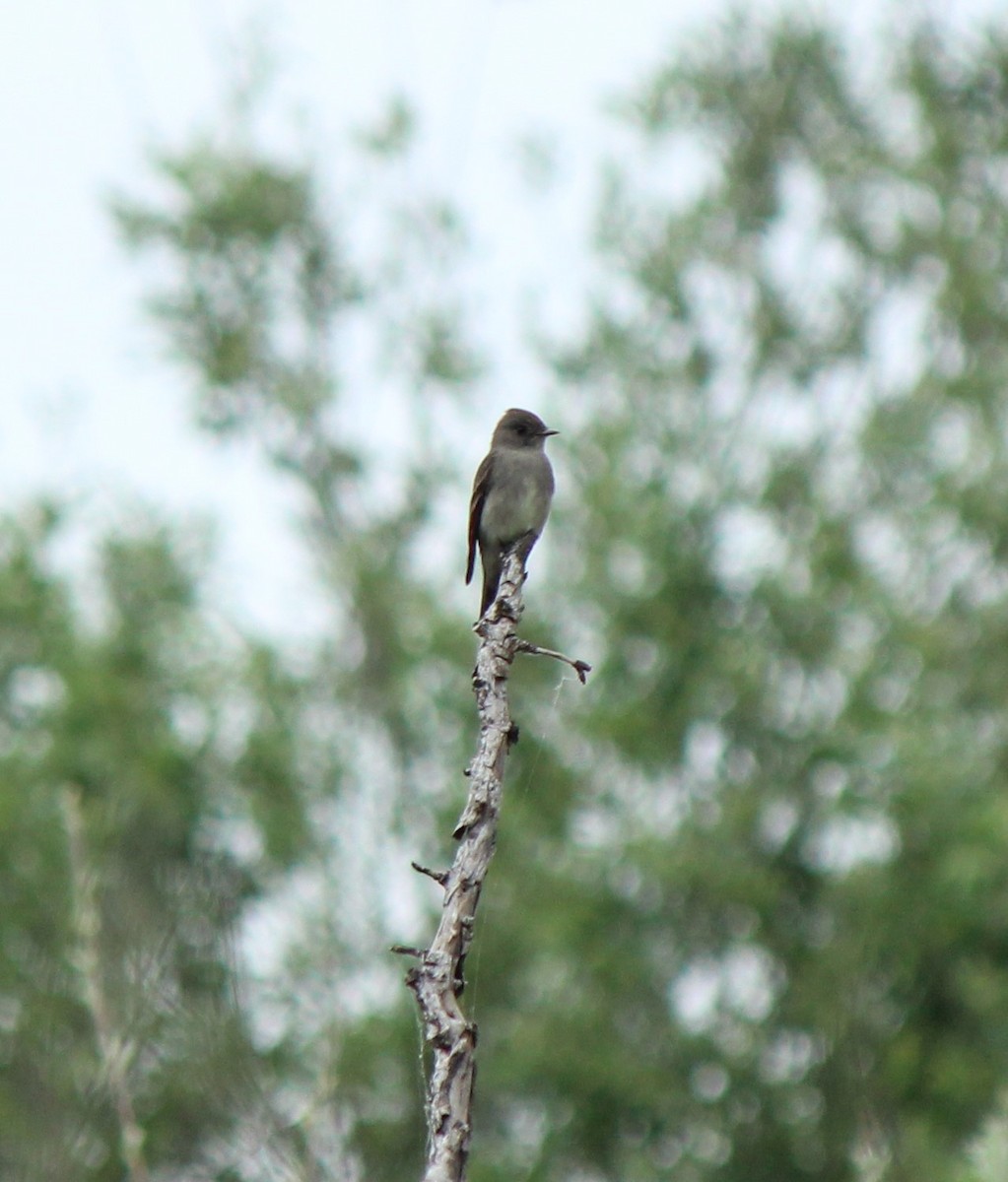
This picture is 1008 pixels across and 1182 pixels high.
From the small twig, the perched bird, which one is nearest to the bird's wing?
the perched bird

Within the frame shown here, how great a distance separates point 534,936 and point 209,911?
18760 mm

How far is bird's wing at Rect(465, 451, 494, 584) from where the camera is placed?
917 cm

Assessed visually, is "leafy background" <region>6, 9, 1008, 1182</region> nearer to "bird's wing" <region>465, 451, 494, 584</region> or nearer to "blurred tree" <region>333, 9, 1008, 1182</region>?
"blurred tree" <region>333, 9, 1008, 1182</region>

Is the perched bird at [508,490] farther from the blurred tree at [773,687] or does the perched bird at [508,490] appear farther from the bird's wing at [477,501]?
the blurred tree at [773,687]

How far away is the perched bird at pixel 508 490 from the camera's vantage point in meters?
8.77

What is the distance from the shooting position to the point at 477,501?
9.21 metres

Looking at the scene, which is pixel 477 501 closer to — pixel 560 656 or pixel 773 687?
pixel 560 656

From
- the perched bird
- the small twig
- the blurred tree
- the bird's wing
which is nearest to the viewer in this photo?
the small twig

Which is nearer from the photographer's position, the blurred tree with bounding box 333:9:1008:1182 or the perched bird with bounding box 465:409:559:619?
the perched bird with bounding box 465:409:559:619

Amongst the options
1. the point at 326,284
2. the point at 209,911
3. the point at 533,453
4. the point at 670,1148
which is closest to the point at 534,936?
the point at 670,1148

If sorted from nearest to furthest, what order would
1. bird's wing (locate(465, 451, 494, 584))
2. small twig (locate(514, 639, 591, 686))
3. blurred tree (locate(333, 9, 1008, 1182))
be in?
small twig (locate(514, 639, 591, 686)) → bird's wing (locate(465, 451, 494, 584)) → blurred tree (locate(333, 9, 1008, 1182))

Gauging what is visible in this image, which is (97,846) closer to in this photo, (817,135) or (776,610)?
(776,610)

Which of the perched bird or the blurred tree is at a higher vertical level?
the blurred tree

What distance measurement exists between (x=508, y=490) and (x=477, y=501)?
31cm
